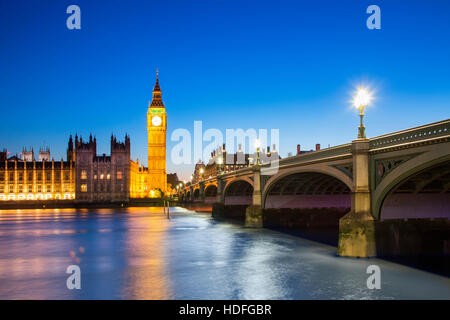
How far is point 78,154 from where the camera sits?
505 ft

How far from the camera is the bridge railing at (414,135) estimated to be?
17.0 metres

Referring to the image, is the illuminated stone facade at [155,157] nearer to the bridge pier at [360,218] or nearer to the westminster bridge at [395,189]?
the westminster bridge at [395,189]

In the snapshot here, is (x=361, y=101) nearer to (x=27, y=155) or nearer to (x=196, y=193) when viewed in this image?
(x=196, y=193)

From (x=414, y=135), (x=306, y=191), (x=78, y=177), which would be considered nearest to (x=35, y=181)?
(x=78, y=177)

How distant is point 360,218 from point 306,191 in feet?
73.8

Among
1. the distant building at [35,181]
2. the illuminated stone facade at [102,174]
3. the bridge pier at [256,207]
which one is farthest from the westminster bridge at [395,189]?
the distant building at [35,181]

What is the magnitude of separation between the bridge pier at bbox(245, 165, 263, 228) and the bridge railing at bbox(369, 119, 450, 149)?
20042mm

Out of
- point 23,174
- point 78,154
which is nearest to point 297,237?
point 78,154

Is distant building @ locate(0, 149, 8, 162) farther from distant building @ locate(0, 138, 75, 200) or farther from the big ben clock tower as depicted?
the big ben clock tower

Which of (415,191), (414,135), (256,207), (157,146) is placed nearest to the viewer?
(414,135)

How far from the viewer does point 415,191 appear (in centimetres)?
2323

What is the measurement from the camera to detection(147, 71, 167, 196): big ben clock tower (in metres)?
188

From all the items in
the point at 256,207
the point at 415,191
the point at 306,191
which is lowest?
the point at 256,207

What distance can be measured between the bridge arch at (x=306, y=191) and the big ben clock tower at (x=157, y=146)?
146 metres
